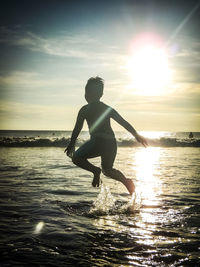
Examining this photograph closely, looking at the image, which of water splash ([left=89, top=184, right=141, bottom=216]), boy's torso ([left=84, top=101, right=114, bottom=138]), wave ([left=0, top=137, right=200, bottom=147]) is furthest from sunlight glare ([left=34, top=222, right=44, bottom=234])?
wave ([left=0, top=137, right=200, bottom=147])

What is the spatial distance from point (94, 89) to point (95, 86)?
6cm

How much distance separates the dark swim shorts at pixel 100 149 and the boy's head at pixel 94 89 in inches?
32.9

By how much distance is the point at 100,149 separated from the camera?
536cm

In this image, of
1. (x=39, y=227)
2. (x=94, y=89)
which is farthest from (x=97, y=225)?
(x=94, y=89)

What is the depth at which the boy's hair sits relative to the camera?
212 inches

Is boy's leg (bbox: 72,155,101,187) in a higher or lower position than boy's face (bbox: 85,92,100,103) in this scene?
lower

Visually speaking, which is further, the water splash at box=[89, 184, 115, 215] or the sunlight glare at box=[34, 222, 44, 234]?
the water splash at box=[89, 184, 115, 215]

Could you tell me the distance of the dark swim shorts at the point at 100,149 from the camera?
17.5 feet

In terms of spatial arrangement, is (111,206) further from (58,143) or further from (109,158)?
(58,143)

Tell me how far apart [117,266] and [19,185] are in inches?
197

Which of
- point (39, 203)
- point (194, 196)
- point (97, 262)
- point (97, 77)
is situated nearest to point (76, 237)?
point (97, 262)

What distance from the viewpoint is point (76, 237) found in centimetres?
368

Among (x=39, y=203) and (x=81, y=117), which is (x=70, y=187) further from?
(x=81, y=117)

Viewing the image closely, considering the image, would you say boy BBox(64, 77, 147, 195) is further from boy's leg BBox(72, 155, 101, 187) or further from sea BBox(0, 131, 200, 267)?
sea BBox(0, 131, 200, 267)
